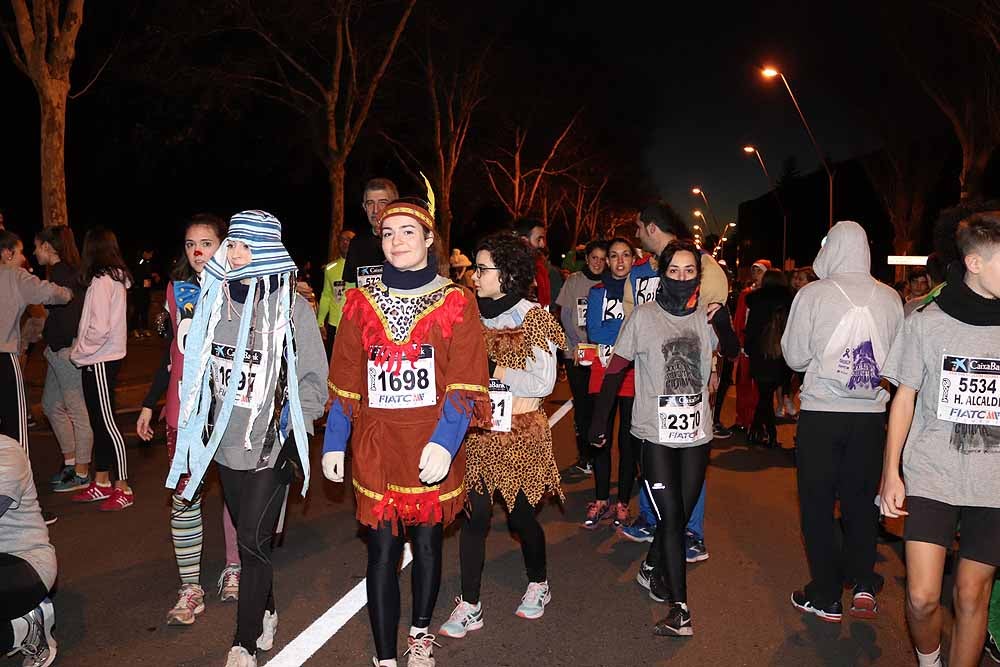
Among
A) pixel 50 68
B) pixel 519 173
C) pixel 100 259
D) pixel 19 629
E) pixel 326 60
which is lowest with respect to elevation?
pixel 19 629

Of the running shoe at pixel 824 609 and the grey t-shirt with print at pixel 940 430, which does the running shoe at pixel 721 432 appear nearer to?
the running shoe at pixel 824 609

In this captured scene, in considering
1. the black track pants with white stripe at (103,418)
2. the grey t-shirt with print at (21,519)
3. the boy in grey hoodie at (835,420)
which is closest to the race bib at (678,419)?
the boy in grey hoodie at (835,420)

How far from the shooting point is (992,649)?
15.1 ft

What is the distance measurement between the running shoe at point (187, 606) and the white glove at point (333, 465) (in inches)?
61.9

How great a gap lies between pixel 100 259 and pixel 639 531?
455 cm

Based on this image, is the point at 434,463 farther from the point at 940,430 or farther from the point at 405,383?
the point at 940,430

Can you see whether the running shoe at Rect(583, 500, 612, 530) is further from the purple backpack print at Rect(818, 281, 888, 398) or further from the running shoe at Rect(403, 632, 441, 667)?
the running shoe at Rect(403, 632, 441, 667)

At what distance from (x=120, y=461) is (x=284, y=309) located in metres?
3.61

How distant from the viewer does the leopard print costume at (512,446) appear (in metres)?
4.76

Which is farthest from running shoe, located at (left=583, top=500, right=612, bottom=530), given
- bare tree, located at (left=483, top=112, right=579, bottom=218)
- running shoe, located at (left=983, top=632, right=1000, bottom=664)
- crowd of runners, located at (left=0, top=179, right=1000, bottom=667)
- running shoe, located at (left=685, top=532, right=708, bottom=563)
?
bare tree, located at (left=483, top=112, right=579, bottom=218)

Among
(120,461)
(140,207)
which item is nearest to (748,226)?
(140,207)

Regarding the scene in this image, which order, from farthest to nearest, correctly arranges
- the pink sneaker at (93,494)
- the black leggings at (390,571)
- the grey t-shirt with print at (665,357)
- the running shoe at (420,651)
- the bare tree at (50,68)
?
the bare tree at (50,68), the pink sneaker at (93,494), the grey t-shirt with print at (665,357), the running shoe at (420,651), the black leggings at (390,571)

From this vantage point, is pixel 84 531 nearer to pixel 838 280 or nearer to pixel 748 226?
pixel 838 280

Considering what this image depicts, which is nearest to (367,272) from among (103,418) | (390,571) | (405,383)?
(103,418)
